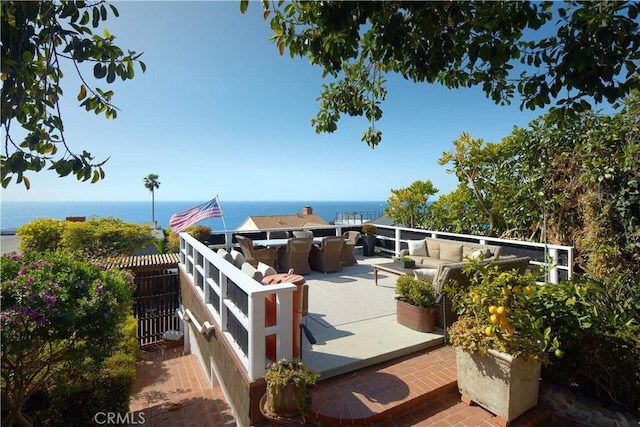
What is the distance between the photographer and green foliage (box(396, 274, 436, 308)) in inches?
163

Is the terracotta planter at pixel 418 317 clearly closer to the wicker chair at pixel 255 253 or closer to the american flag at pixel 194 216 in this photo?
the wicker chair at pixel 255 253

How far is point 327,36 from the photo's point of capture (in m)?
2.39

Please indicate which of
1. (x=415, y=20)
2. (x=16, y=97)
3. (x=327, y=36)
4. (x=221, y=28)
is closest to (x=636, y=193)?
(x=415, y=20)

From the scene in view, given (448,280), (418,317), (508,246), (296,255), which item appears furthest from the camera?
(296,255)

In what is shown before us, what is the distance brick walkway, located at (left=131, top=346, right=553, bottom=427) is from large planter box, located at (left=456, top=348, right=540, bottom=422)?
4.3 inches

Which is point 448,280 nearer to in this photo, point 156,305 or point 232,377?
point 232,377

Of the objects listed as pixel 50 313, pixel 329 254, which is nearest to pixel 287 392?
pixel 50 313

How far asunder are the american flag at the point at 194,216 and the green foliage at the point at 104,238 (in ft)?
13.5

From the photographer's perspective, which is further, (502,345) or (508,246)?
(508,246)

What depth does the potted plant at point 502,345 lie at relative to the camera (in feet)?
8.75

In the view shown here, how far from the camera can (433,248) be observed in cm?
775

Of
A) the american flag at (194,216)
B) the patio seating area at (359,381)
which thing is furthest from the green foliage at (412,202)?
the american flag at (194,216)

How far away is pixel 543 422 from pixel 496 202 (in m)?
6.69

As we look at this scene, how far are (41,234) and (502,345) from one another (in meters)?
13.4
